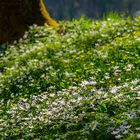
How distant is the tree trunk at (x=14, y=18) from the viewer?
53.3ft

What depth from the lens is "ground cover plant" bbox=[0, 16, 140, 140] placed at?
7.41 m

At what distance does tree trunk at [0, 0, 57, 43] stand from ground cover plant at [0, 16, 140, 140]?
39cm

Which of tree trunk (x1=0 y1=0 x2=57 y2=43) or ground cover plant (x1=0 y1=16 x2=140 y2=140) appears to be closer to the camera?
ground cover plant (x1=0 y1=16 x2=140 y2=140)

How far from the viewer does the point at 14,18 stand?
16406 mm

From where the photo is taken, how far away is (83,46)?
13.6 meters

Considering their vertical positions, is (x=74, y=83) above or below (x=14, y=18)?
below

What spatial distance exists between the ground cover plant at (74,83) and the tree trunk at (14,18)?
0.39 m

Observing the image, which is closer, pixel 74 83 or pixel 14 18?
pixel 74 83

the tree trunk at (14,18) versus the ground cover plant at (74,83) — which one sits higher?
the tree trunk at (14,18)

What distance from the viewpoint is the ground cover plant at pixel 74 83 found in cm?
741

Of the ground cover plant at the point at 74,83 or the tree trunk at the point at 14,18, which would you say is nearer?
the ground cover plant at the point at 74,83

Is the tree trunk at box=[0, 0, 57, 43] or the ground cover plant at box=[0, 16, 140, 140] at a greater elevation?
the tree trunk at box=[0, 0, 57, 43]

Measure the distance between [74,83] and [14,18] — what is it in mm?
6498

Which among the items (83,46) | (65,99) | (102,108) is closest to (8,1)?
(83,46)
